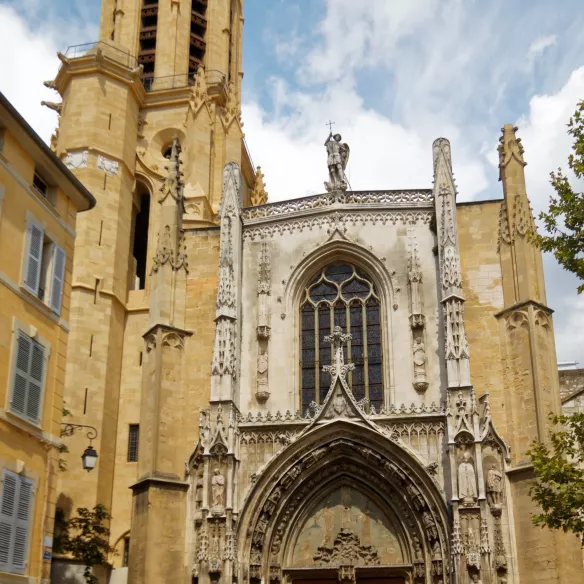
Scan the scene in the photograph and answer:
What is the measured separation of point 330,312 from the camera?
903 inches

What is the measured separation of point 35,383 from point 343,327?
32.0 ft

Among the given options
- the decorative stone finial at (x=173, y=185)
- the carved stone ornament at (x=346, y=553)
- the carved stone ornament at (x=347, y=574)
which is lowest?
the carved stone ornament at (x=347, y=574)

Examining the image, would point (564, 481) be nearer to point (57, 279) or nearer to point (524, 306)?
point (524, 306)

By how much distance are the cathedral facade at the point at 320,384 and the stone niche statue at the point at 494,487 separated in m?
0.04

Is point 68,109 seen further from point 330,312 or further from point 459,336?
point 459,336

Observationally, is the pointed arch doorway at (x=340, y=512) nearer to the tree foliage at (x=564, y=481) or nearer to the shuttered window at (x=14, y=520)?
the tree foliage at (x=564, y=481)

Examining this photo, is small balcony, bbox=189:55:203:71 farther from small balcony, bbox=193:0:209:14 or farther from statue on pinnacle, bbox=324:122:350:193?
statue on pinnacle, bbox=324:122:350:193

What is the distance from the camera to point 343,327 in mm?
22766

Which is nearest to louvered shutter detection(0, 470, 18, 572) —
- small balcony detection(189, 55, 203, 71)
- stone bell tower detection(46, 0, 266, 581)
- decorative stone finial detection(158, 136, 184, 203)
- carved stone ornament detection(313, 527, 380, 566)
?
stone bell tower detection(46, 0, 266, 581)

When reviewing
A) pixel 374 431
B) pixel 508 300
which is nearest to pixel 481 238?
pixel 508 300

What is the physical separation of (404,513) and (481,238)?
713cm

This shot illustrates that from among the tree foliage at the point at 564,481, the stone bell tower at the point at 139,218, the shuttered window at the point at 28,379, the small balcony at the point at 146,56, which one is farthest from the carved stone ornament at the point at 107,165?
the tree foliage at the point at 564,481

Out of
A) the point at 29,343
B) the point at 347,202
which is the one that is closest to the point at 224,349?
the point at 347,202

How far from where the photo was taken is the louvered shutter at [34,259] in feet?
49.0
